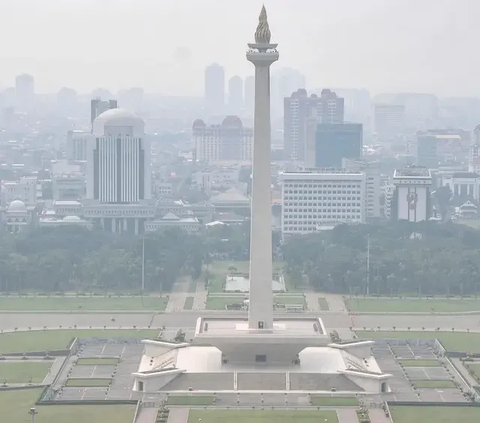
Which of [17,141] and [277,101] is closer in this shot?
[17,141]

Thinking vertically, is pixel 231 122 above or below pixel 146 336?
above

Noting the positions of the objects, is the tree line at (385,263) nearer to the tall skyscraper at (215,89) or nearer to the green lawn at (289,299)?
the green lawn at (289,299)

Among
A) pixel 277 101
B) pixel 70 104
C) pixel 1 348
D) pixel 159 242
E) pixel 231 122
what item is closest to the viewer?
pixel 1 348

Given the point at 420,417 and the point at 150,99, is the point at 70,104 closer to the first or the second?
the point at 150,99

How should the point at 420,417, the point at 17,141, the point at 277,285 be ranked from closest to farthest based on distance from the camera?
the point at 420,417, the point at 277,285, the point at 17,141

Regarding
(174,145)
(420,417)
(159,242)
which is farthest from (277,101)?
(420,417)

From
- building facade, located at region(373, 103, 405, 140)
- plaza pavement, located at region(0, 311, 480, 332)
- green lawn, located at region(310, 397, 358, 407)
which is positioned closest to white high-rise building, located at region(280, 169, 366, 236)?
plaza pavement, located at region(0, 311, 480, 332)
